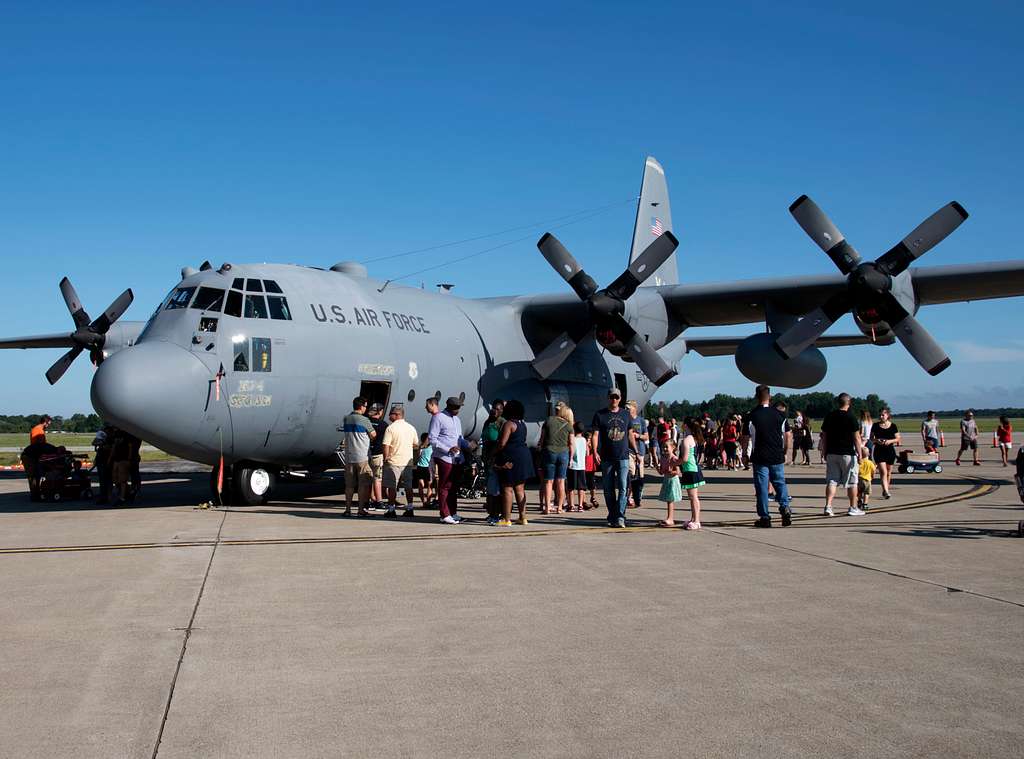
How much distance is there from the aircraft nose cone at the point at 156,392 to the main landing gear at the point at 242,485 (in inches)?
55.2

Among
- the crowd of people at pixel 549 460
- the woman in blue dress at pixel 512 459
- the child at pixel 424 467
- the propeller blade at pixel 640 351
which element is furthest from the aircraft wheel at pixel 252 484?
the propeller blade at pixel 640 351

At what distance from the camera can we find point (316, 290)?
48.6 ft

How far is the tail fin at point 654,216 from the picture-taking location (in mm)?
24750

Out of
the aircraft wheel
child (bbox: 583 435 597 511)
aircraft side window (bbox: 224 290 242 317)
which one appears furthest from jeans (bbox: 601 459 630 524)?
aircraft side window (bbox: 224 290 242 317)

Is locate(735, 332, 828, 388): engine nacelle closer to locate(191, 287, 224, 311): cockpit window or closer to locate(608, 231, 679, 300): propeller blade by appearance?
locate(608, 231, 679, 300): propeller blade

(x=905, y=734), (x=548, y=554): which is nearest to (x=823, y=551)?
(x=548, y=554)

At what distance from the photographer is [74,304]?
20.0 m

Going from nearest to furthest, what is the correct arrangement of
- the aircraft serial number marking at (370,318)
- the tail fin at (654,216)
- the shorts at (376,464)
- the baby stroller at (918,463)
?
the shorts at (376,464) → the aircraft serial number marking at (370,318) → the baby stroller at (918,463) → the tail fin at (654,216)

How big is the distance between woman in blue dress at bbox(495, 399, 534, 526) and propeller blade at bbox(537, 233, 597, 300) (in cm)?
724

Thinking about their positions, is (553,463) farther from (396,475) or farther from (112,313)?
(112,313)

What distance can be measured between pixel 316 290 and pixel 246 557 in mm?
6711

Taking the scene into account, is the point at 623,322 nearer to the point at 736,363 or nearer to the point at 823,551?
the point at 736,363

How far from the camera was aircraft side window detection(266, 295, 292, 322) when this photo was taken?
14.0 meters

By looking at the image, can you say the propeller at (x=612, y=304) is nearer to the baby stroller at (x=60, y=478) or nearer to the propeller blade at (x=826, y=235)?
the propeller blade at (x=826, y=235)
